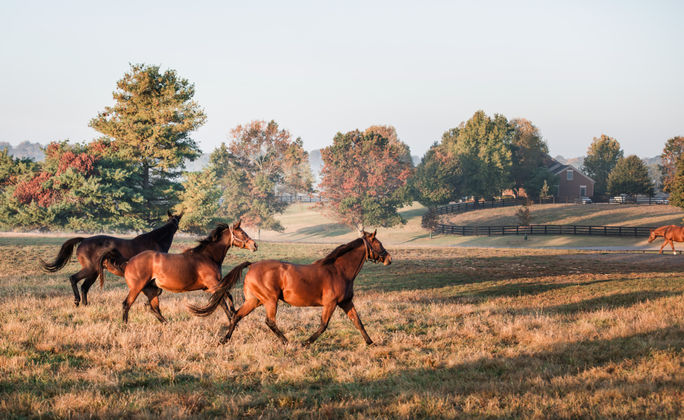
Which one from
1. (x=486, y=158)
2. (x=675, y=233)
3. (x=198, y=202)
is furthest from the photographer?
(x=486, y=158)

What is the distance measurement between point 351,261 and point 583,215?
2605 inches

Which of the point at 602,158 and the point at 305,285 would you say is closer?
the point at 305,285

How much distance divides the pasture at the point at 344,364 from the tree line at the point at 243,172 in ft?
68.9

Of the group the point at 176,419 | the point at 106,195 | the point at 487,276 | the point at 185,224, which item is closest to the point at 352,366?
the point at 176,419

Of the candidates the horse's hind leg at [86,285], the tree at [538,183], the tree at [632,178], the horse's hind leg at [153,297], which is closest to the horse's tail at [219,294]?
the horse's hind leg at [153,297]

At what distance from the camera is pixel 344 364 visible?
26.4 feet

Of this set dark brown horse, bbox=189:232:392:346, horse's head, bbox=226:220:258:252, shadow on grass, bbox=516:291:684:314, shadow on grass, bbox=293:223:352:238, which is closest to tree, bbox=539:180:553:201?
shadow on grass, bbox=293:223:352:238

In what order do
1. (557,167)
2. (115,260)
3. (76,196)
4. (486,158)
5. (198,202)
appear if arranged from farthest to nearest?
(557,167) → (486,158) → (198,202) → (76,196) → (115,260)

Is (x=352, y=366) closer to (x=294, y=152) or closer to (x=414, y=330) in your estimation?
(x=414, y=330)

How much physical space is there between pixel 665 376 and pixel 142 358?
8.06 metres

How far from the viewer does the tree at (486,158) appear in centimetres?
7650

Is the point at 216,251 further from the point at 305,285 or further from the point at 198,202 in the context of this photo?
the point at 198,202

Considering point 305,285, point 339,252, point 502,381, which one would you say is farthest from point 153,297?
point 502,381

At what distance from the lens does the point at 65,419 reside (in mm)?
5656
